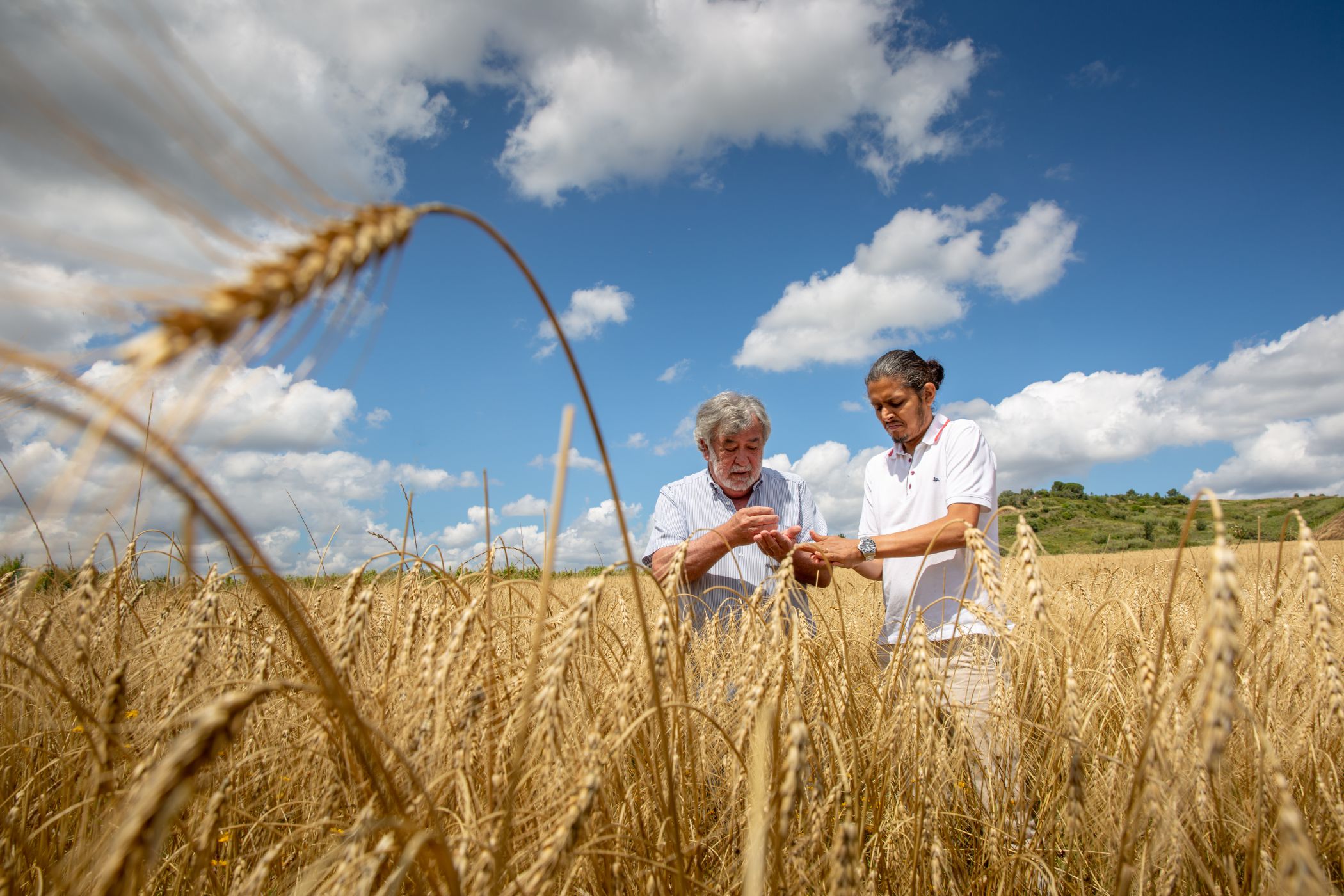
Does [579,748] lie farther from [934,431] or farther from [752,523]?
[934,431]

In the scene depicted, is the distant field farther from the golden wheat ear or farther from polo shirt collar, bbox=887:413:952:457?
the golden wheat ear

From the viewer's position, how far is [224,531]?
0.73 meters

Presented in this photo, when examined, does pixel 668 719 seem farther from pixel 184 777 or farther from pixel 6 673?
pixel 6 673

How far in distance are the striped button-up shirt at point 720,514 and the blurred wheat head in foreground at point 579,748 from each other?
154cm

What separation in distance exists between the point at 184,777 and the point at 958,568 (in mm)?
3099

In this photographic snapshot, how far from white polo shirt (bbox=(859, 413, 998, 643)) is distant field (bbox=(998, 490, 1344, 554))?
138 feet

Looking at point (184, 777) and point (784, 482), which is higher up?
point (784, 482)

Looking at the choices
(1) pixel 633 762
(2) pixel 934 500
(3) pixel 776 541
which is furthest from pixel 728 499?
(1) pixel 633 762

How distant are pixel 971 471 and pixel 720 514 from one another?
1602 mm

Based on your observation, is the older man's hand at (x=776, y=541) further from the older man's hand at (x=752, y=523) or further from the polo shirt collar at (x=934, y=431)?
the polo shirt collar at (x=934, y=431)

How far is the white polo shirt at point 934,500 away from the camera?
305 centimetres

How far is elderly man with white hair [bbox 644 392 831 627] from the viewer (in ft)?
12.9

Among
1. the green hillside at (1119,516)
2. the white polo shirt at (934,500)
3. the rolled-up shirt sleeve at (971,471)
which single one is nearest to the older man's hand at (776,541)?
the white polo shirt at (934,500)

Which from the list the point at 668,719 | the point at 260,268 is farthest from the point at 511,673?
the point at 260,268
